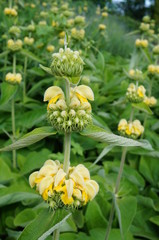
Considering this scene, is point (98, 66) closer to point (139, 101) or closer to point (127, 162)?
point (127, 162)

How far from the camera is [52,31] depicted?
2992mm

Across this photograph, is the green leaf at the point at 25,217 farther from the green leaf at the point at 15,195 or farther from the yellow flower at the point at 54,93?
the yellow flower at the point at 54,93

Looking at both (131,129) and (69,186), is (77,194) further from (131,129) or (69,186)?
(131,129)

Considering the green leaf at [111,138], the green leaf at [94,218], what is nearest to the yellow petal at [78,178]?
the green leaf at [111,138]

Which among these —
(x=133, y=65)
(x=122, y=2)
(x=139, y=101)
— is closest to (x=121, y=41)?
(x=133, y=65)

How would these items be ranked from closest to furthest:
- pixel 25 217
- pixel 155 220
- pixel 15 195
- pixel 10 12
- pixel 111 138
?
pixel 111 138
pixel 15 195
pixel 25 217
pixel 155 220
pixel 10 12

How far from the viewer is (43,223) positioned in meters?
0.87

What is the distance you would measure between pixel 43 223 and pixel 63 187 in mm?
128

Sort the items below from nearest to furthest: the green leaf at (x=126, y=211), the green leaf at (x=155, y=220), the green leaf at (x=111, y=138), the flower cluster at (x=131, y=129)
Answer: the green leaf at (x=111, y=138), the green leaf at (x=126, y=211), the flower cluster at (x=131, y=129), the green leaf at (x=155, y=220)

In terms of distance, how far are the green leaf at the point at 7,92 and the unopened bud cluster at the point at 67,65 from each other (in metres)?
1.27

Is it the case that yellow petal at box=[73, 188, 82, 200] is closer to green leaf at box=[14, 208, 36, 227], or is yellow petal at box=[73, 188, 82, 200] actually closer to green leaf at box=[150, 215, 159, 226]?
green leaf at box=[14, 208, 36, 227]

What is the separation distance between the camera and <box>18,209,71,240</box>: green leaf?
825 millimetres

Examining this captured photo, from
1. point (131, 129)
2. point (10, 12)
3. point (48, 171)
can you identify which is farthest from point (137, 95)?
point (10, 12)

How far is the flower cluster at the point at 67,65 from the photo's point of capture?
0.82 metres
